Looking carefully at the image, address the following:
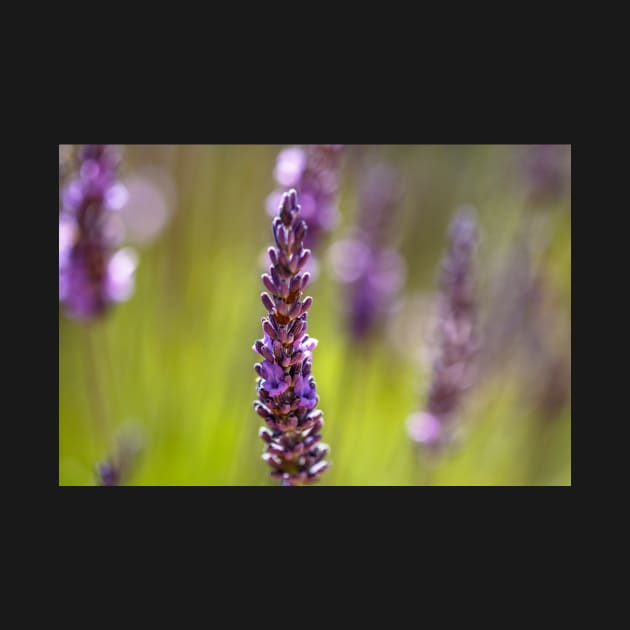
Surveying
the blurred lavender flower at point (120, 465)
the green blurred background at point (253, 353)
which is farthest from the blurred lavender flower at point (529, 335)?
the blurred lavender flower at point (120, 465)

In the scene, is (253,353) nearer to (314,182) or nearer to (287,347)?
(314,182)

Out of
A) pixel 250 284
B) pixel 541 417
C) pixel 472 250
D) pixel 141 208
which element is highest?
pixel 141 208

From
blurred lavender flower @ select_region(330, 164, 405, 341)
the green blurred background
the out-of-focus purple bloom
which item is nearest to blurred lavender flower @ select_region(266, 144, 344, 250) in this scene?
blurred lavender flower @ select_region(330, 164, 405, 341)

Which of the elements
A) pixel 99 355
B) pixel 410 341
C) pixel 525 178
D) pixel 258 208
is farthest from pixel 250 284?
pixel 525 178

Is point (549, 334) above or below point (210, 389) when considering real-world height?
above

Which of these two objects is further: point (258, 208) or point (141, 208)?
point (141, 208)

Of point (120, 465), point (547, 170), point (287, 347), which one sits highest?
point (547, 170)

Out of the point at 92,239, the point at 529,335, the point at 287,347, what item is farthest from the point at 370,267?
the point at 287,347

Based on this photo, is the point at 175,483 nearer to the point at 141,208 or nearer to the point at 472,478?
the point at 472,478

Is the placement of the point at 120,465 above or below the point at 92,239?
below
